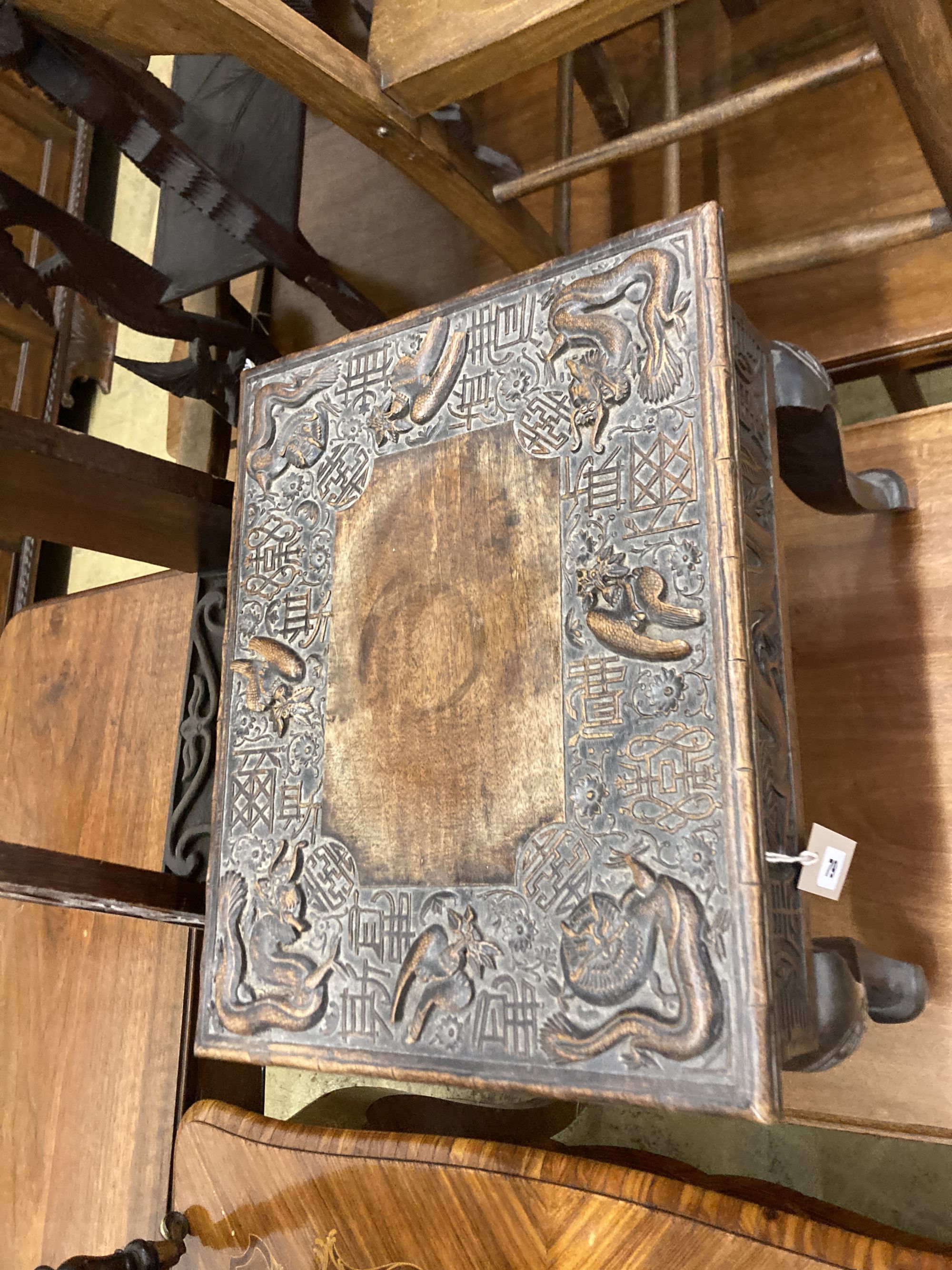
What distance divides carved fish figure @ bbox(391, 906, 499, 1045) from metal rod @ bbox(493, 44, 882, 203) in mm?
981

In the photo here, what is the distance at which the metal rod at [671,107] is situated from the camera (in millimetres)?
1316

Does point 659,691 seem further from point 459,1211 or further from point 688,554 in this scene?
point 459,1211

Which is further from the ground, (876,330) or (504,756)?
(876,330)

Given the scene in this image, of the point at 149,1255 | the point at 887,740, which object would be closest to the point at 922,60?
the point at 887,740

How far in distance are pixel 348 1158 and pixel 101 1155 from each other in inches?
21.2

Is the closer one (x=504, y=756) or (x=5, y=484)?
(x=504, y=756)

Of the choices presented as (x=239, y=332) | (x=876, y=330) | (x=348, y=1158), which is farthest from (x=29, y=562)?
(x=876, y=330)

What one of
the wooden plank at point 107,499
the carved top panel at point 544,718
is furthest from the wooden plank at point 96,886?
the wooden plank at point 107,499

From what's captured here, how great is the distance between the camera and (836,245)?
1.18 metres

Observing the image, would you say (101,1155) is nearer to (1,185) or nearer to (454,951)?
(454,951)

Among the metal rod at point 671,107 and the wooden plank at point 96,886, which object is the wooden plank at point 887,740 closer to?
the metal rod at point 671,107

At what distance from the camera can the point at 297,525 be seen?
1.12 metres

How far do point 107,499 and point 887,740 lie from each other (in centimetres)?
103

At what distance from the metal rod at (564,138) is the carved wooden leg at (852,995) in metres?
1.14
